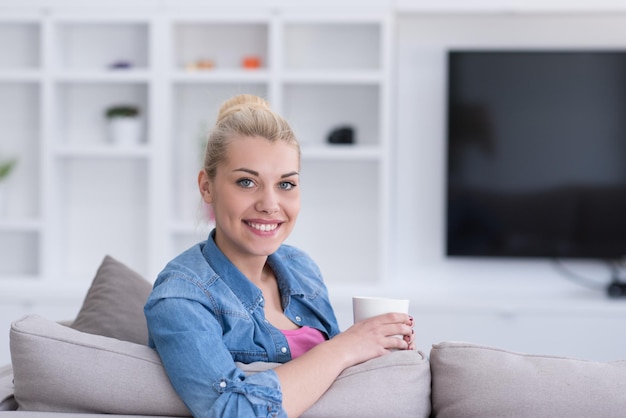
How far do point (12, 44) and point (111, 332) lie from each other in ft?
10.2

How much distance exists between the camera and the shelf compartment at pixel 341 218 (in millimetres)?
4418

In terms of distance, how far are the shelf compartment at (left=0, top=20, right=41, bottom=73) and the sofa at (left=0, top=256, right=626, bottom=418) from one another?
3450 mm

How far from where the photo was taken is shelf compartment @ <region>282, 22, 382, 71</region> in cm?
440

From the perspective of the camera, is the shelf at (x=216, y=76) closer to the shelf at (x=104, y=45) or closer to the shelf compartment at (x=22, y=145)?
the shelf at (x=104, y=45)

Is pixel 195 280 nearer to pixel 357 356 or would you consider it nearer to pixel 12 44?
pixel 357 356

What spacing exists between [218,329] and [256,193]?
29 centimetres

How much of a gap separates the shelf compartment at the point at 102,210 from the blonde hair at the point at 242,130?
2.86m

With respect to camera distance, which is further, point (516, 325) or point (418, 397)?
point (516, 325)

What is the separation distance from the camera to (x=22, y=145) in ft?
14.8

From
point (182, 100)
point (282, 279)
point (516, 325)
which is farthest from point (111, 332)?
point (182, 100)

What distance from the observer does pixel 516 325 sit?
3922 millimetres

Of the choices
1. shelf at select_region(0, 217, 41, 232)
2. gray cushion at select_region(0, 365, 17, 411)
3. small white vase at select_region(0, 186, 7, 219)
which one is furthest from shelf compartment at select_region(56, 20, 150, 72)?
gray cushion at select_region(0, 365, 17, 411)

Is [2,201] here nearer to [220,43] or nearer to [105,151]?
[105,151]

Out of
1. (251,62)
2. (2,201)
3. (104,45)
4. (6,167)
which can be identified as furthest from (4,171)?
(251,62)
